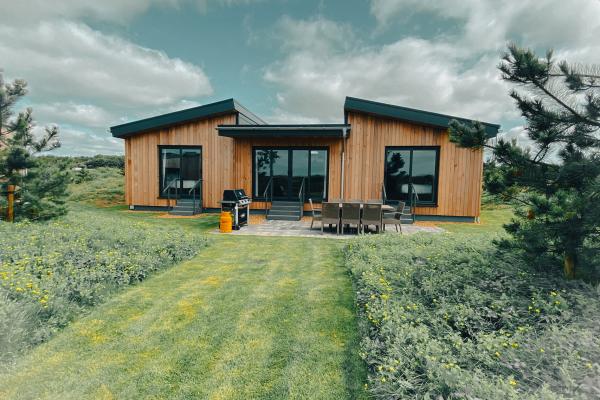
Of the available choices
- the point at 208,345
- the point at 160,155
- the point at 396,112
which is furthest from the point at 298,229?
the point at 160,155

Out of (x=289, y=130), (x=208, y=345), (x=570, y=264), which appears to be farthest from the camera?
(x=289, y=130)

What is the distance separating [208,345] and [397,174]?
9543 mm

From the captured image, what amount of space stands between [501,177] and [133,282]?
4846mm

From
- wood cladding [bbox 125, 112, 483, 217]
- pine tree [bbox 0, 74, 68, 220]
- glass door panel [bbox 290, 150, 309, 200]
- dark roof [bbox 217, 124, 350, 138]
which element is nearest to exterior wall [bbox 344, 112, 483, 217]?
wood cladding [bbox 125, 112, 483, 217]

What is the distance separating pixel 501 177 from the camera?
10.3 feet

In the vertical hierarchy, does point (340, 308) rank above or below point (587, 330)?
below

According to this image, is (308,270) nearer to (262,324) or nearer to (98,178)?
(262,324)

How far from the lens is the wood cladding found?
1020 centimetres

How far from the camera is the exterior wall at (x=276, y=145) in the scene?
10.8m

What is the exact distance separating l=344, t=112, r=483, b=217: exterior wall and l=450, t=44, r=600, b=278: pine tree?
24.4ft

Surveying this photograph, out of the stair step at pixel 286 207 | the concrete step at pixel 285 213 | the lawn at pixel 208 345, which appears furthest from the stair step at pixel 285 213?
the lawn at pixel 208 345

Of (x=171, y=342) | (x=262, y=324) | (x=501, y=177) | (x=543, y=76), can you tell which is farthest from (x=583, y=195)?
(x=171, y=342)

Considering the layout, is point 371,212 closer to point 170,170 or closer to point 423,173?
point 423,173

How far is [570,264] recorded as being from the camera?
3.15m
